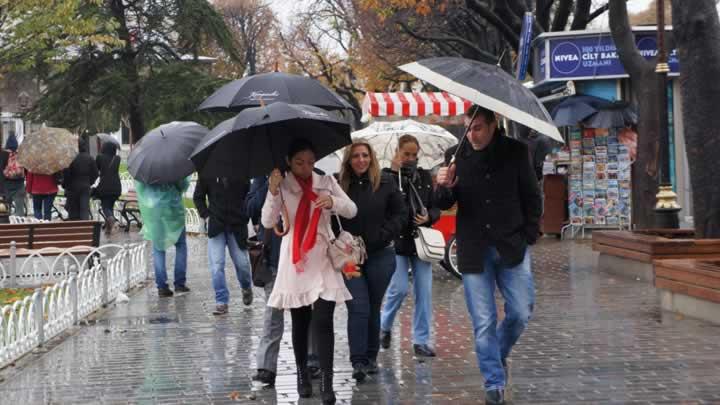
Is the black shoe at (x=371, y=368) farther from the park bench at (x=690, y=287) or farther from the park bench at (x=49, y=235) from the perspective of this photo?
the park bench at (x=49, y=235)

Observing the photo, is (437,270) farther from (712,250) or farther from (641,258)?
(712,250)

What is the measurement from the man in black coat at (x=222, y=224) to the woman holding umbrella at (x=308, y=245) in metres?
4.37

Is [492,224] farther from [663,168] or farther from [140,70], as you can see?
[140,70]

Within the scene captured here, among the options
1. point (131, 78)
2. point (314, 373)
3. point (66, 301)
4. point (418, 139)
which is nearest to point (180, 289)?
point (66, 301)

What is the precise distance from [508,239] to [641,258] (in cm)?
709

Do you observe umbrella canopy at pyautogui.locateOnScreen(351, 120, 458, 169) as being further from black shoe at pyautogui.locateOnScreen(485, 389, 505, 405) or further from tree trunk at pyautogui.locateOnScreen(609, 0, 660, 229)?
black shoe at pyautogui.locateOnScreen(485, 389, 505, 405)

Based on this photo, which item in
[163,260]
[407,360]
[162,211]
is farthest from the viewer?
[163,260]

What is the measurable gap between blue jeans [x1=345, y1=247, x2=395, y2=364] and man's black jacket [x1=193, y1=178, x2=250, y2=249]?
12.6ft

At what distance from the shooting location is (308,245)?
705cm

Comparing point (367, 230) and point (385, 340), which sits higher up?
point (367, 230)

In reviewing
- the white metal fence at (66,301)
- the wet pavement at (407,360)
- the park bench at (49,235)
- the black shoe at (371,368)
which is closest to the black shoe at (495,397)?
the wet pavement at (407,360)

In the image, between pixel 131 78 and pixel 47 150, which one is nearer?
pixel 47 150

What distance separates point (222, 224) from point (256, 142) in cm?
442

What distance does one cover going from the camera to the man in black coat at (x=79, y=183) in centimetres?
2108
